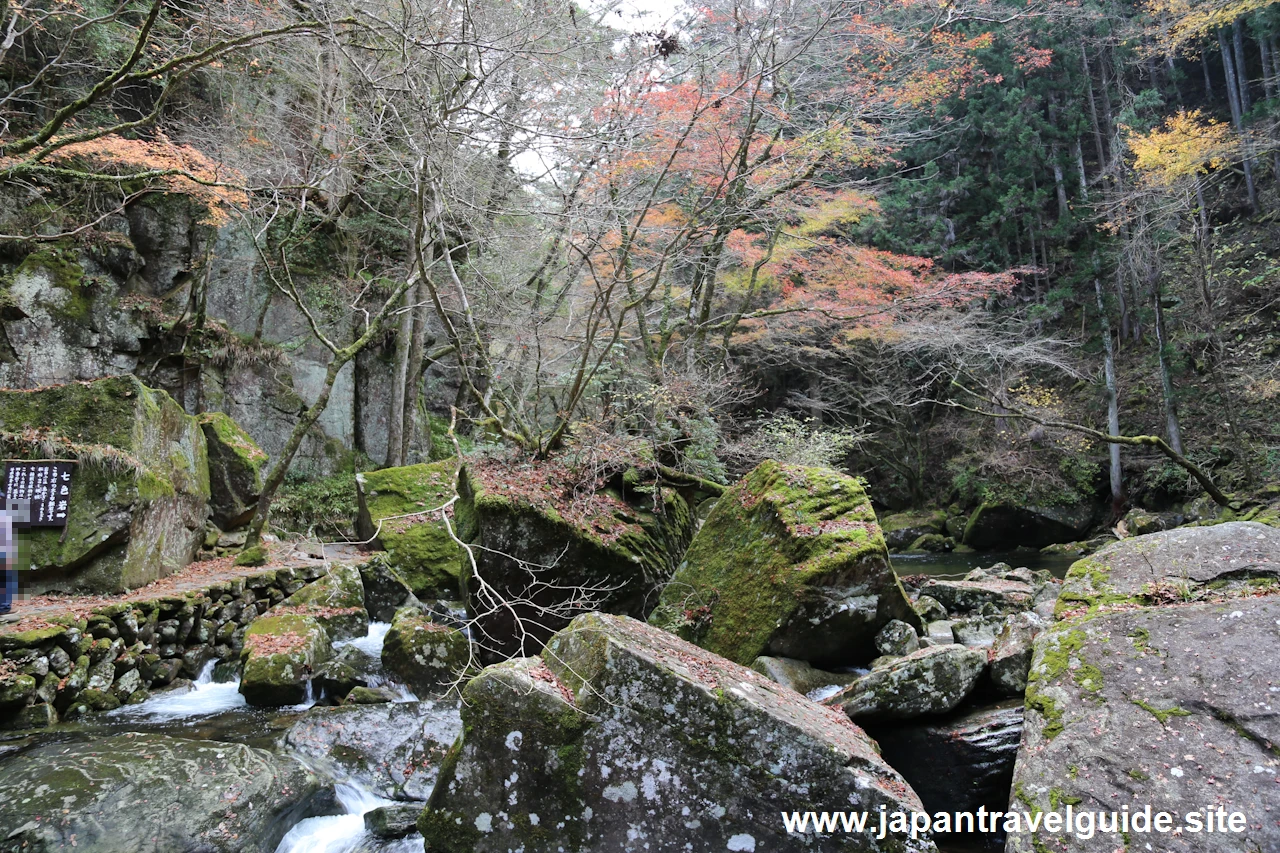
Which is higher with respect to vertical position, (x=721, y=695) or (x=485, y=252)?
(x=485, y=252)

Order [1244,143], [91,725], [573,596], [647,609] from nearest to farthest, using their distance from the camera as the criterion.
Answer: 1. [91,725]
2. [573,596]
3. [647,609]
4. [1244,143]

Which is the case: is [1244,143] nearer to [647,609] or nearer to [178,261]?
[647,609]

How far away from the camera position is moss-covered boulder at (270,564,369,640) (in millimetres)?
7055

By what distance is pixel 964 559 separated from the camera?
15336 mm

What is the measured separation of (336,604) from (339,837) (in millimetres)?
3971

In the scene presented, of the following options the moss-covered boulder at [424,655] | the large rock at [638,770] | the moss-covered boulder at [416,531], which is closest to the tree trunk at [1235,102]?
the moss-covered boulder at [416,531]

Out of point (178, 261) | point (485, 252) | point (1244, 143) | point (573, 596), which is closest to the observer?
point (573, 596)

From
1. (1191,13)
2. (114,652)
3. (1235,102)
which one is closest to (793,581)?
(114,652)

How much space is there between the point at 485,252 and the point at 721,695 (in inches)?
364

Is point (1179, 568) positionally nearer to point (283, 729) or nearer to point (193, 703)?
point (283, 729)

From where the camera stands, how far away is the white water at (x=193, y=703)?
5367mm

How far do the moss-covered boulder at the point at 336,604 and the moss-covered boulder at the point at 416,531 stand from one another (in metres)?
0.58

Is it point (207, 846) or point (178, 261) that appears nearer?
point (207, 846)

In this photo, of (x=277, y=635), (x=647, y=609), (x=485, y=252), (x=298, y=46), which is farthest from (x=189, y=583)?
(x=298, y=46)
